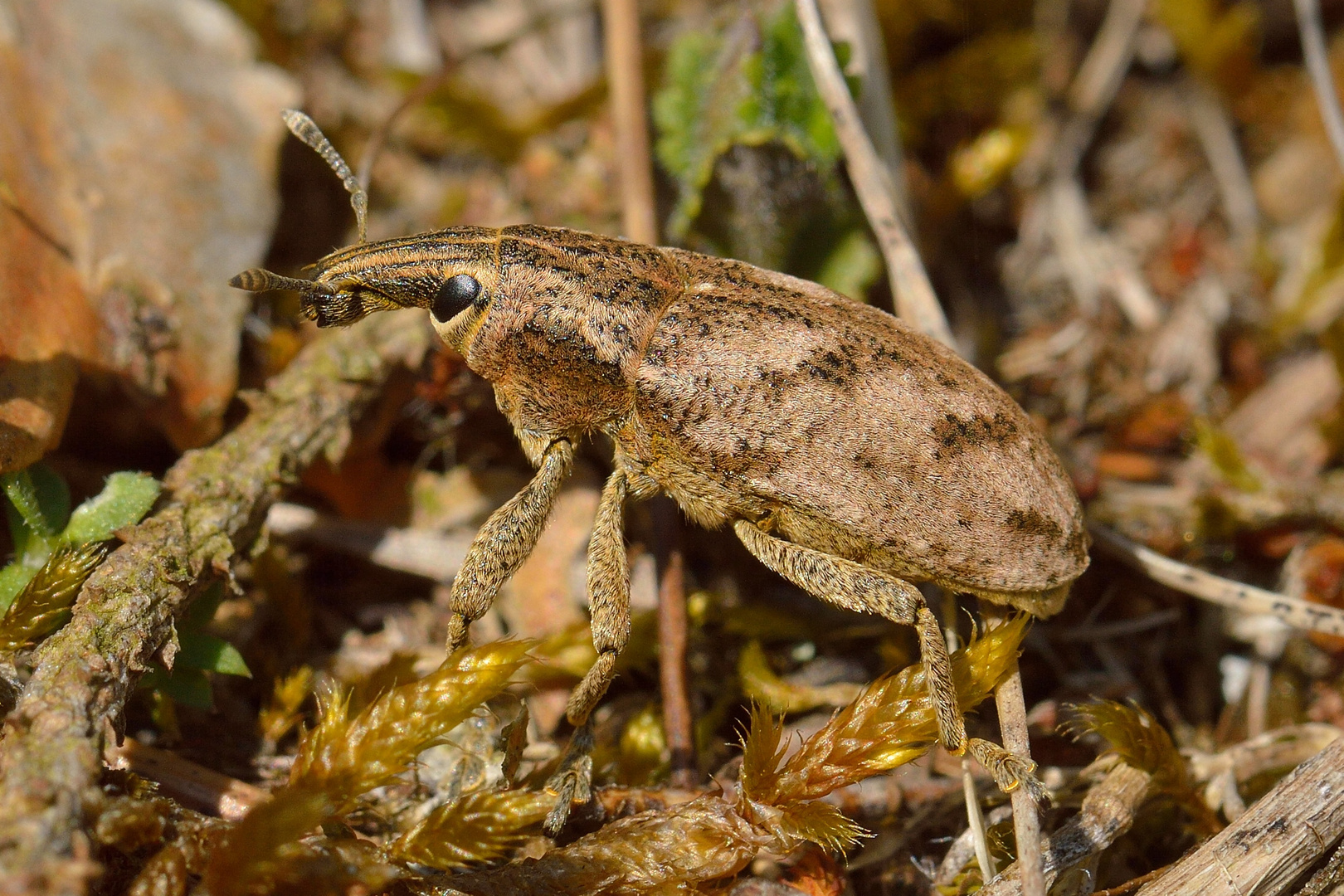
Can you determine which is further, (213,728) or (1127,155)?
(1127,155)

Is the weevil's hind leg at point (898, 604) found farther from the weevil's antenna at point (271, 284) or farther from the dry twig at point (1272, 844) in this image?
→ the weevil's antenna at point (271, 284)

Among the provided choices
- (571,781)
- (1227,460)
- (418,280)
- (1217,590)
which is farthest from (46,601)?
(1227,460)

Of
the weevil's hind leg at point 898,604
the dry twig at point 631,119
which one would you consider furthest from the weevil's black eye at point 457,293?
the weevil's hind leg at point 898,604

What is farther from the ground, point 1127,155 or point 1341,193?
point 1127,155

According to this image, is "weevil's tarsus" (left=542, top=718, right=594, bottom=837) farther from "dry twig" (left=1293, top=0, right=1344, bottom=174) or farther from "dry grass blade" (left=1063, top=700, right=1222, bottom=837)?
"dry twig" (left=1293, top=0, right=1344, bottom=174)

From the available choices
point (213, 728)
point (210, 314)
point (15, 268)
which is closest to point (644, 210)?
point (210, 314)

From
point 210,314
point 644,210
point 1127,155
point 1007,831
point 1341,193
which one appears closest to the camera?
point 1007,831

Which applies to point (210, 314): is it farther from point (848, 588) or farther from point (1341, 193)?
point (1341, 193)
